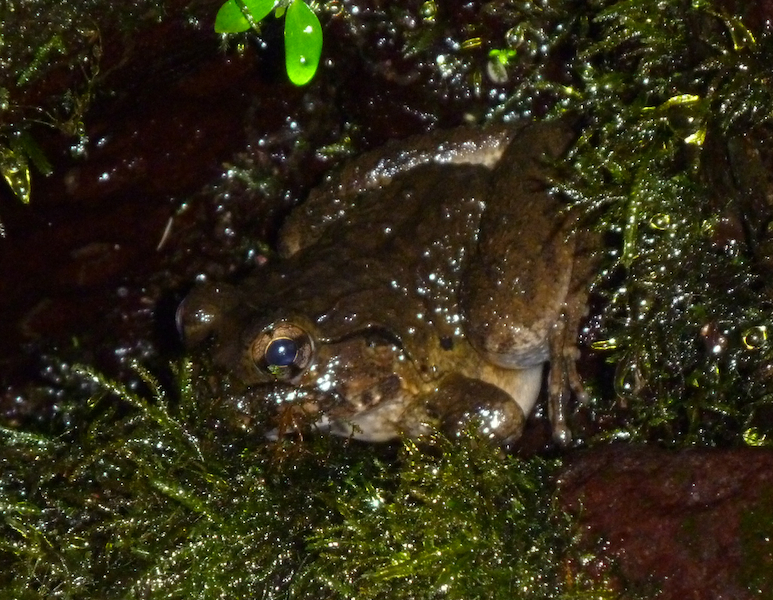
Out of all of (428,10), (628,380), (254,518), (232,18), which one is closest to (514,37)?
(428,10)

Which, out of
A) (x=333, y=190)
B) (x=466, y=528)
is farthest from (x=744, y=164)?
(x=333, y=190)

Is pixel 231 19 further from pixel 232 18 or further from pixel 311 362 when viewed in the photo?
pixel 311 362

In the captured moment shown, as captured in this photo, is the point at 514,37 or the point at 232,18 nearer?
the point at 232,18

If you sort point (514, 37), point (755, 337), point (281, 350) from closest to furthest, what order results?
1. point (755, 337)
2. point (281, 350)
3. point (514, 37)

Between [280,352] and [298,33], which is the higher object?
[298,33]

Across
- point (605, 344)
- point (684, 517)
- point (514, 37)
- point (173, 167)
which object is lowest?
point (684, 517)

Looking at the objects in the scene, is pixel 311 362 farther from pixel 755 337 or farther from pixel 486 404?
pixel 755 337

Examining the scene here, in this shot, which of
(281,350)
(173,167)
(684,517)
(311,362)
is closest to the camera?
(684,517)

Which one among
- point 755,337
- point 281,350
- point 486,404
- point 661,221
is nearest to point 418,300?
point 486,404
